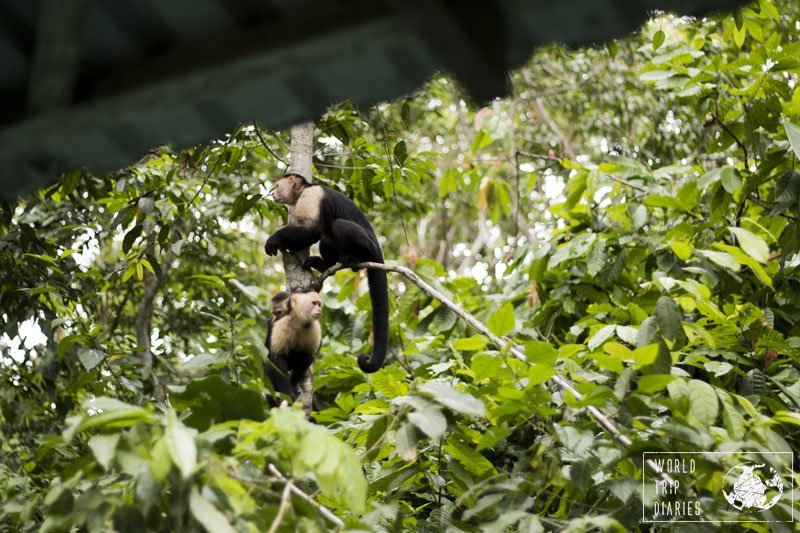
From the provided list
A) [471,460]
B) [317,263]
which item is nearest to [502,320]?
[471,460]

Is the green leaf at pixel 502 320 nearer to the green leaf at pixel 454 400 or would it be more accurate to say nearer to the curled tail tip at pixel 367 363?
the green leaf at pixel 454 400

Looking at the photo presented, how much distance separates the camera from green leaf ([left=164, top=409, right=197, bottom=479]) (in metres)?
1.82

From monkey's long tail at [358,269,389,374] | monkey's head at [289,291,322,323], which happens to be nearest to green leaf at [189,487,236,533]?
monkey's head at [289,291,322,323]

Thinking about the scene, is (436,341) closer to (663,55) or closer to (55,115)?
(663,55)

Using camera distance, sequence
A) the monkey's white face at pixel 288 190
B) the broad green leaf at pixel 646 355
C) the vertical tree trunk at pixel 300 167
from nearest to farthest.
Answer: the broad green leaf at pixel 646 355 < the vertical tree trunk at pixel 300 167 < the monkey's white face at pixel 288 190

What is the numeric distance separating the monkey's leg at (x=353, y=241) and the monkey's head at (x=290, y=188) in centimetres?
54

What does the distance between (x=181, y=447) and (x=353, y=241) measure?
10.9 ft

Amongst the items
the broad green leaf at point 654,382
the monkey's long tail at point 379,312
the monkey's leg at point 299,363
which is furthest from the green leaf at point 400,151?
the broad green leaf at point 654,382

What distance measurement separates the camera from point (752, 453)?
2746 mm

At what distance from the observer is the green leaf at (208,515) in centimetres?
191

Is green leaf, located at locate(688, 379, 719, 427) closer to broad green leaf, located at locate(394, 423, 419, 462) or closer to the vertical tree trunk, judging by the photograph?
broad green leaf, located at locate(394, 423, 419, 462)

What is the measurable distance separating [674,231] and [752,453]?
236 centimetres

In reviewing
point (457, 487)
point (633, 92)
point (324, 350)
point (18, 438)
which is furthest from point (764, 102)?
point (18, 438)

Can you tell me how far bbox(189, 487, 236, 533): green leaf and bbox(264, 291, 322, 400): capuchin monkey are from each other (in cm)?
259
